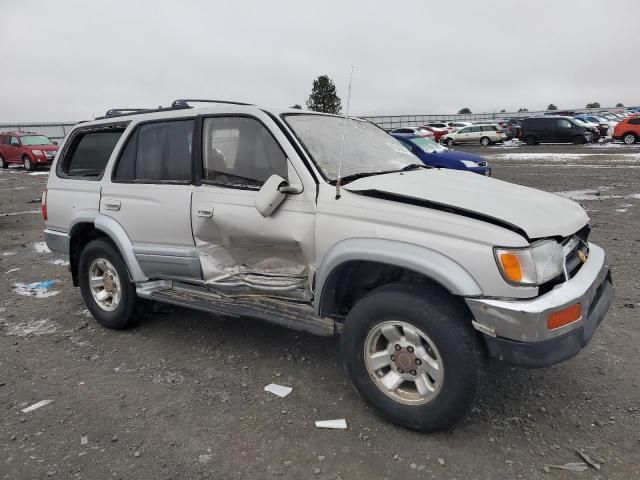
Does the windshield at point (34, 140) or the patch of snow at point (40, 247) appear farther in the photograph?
the windshield at point (34, 140)

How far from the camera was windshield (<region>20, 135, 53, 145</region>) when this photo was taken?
852 inches

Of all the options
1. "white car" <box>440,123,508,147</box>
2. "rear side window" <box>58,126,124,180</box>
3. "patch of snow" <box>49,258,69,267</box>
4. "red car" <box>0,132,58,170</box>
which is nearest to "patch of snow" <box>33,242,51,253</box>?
"patch of snow" <box>49,258,69,267</box>

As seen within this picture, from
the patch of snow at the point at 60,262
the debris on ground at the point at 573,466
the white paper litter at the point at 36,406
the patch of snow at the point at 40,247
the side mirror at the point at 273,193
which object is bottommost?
the white paper litter at the point at 36,406

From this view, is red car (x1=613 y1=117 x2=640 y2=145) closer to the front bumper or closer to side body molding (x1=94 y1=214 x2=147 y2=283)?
the front bumper

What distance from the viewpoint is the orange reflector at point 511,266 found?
2.41 m

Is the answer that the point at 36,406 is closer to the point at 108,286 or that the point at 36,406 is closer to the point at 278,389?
the point at 108,286

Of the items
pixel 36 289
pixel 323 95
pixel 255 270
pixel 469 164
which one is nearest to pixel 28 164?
pixel 36 289

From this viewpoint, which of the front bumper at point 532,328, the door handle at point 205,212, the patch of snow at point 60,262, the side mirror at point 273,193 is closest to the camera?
the front bumper at point 532,328

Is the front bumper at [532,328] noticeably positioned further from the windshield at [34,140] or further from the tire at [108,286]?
the windshield at [34,140]

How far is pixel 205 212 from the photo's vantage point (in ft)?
11.5

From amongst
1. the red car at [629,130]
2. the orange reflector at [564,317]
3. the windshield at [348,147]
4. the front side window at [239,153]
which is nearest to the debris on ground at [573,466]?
the orange reflector at [564,317]

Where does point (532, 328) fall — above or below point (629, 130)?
below

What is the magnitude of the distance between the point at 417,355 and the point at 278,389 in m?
1.10

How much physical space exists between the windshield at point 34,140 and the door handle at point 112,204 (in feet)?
68.9
